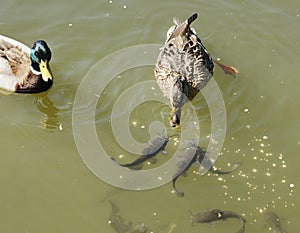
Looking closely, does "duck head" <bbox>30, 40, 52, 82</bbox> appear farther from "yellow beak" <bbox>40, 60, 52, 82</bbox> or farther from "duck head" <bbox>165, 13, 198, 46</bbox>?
"duck head" <bbox>165, 13, 198, 46</bbox>

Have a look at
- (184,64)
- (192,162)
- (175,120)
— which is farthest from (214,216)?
(184,64)

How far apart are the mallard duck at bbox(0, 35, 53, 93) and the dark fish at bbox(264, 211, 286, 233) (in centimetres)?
376

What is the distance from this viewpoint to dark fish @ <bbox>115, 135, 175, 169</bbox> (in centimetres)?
707

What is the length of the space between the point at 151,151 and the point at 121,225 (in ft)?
3.59

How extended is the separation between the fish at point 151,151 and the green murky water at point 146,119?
7.4 inches

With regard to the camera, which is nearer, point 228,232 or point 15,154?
point 228,232

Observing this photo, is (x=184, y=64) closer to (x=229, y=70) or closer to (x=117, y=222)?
(x=229, y=70)

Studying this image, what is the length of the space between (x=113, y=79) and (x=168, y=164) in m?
1.87

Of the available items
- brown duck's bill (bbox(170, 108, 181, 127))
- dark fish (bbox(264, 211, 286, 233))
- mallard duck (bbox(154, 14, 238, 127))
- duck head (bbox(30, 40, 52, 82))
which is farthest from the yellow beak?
dark fish (bbox(264, 211, 286, 233))

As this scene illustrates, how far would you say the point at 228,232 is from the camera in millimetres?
6492

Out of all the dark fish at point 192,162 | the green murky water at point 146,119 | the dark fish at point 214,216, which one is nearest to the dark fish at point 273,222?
the green murky water at point 146,119

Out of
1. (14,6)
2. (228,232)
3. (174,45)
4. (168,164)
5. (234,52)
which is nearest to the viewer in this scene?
(228,232)

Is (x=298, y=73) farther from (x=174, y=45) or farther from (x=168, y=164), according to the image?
(x=168, y=164)

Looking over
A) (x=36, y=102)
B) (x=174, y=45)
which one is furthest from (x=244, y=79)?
(x=36, y=102)
